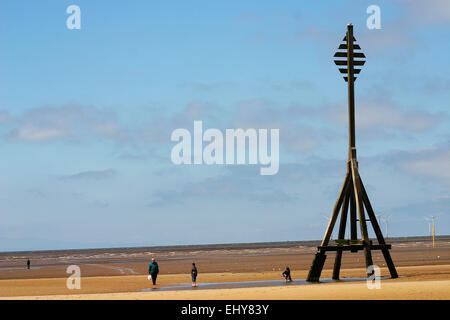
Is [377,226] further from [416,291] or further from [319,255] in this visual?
[416,291]

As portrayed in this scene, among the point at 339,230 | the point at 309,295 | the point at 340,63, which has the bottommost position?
the point at 309,295
